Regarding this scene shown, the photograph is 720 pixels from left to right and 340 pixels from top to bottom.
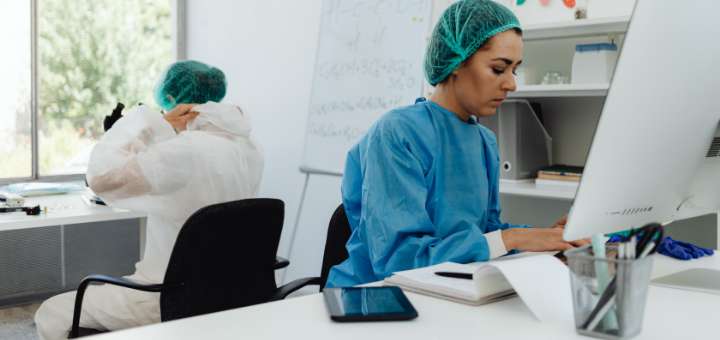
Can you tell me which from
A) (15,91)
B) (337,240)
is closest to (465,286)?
(337,240)

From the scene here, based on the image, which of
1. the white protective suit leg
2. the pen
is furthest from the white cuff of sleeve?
the white protective suit leg

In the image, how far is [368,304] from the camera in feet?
3.29

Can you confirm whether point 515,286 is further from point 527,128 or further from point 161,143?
point 527,128

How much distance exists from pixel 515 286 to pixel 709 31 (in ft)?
1.52

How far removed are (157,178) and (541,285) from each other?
58.6 inches

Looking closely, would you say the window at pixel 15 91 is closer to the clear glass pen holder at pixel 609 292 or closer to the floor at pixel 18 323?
the floor at pixel 18 323

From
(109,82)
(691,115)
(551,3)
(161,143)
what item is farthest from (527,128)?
(109,82)

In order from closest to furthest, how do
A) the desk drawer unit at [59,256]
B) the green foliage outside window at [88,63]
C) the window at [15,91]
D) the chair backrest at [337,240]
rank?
the chair backrest at [337,240] < the desk drawer unit at [59,256] < the window at [15,91] < the green foliage outside window at [88,63]

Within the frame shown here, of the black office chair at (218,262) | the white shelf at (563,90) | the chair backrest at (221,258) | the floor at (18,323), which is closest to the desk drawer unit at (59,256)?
the floor at (18,323)

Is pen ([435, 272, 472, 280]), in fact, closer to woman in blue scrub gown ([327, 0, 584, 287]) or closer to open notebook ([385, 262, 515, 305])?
open notebook ([385, 262, 515, 305])

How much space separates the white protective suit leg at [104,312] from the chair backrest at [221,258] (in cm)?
30

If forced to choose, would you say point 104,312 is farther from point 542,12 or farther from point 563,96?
point 542,12

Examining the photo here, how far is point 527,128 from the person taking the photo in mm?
2775

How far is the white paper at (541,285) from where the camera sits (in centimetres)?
100
